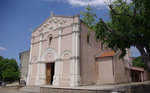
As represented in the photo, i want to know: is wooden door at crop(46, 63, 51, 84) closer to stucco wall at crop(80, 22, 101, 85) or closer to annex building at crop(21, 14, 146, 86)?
annex building at crop(21, 14, 146, 86)

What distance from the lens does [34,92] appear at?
653 inches

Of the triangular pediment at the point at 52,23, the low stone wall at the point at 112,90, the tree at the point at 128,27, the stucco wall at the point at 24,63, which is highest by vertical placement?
the triangular pediment at the point at 52,23

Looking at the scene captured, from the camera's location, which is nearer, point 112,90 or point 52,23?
point 112,90

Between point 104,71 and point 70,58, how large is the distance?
222 inches

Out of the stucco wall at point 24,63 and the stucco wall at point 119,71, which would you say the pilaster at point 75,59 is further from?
→ the stucco wall at point 24,63

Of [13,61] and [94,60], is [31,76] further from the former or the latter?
[13,61]

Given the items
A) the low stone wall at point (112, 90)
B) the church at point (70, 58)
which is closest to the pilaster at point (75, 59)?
the church at point (70, 58)

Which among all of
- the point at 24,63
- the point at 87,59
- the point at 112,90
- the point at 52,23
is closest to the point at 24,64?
the point at 24,63

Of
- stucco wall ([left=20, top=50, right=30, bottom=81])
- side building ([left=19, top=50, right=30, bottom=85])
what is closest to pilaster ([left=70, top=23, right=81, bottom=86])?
side building ([left=19, top=50, right=30, bottom=85])

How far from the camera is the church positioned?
1764 cm

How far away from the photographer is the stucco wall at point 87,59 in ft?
59.1

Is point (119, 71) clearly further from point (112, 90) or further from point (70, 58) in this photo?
point (112, 90)

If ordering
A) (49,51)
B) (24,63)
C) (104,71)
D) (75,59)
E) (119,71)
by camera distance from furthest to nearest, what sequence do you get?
(24,63) < (49,51) < (119,71) < (104,71) < (75,59)

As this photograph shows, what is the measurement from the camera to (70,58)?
699 inches
